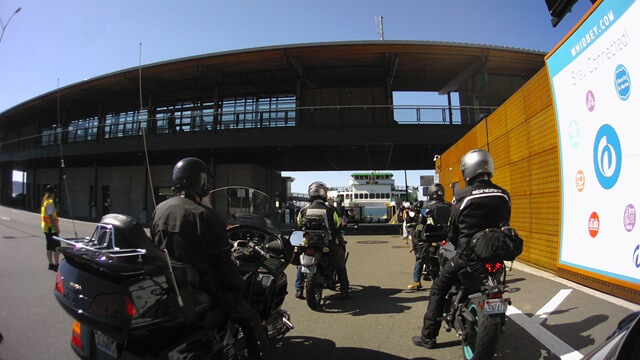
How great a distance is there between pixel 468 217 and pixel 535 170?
5608mm

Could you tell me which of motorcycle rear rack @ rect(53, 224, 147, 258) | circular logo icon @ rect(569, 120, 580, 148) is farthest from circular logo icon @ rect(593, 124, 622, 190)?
motorcycle rear rack @ rect(53, 224, 147, 258)

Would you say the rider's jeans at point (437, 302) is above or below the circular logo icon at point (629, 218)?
below

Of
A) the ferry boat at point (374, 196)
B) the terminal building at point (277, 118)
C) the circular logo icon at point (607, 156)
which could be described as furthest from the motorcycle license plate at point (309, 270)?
the ferry boat at point (374, 196)

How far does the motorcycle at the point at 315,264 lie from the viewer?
5383 mm

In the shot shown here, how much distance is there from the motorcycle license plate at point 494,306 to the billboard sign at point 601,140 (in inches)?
108

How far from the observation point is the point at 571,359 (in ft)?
11.0

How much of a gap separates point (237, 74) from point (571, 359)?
2411 cm

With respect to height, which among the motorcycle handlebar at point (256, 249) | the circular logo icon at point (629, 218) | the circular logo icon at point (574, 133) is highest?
the circular logo icon at point (574, 133)

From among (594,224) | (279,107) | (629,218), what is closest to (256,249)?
(629,218)

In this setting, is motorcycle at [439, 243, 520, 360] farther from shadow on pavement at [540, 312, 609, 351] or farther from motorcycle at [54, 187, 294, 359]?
motorcycle at [54, 187, 294, 359]

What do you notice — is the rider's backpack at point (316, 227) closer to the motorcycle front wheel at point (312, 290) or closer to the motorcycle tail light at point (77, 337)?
the motorcycle front wheel at point (312, 290)

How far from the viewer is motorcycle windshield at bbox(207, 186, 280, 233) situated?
4148 millimetres

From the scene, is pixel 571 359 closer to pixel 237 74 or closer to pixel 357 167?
pixel 237 74

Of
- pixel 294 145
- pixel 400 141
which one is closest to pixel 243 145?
pixel 294 145
